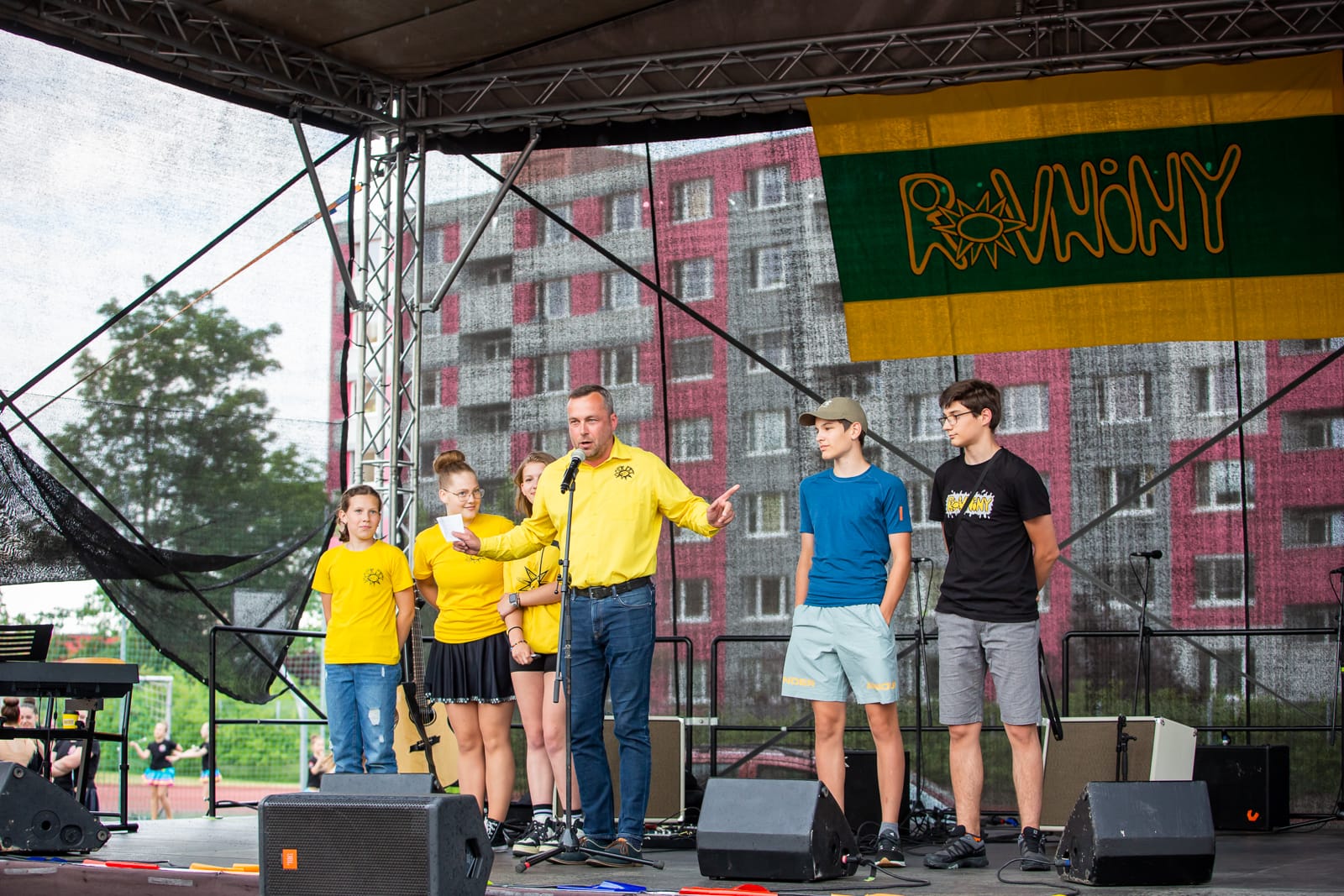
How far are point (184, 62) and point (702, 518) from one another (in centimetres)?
380

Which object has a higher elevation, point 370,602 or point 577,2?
point 577,2

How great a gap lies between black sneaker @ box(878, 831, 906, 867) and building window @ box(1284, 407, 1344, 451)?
3.17 meters

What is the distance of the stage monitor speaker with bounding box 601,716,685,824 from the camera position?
5.04 meters

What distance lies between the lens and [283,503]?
22.2ft

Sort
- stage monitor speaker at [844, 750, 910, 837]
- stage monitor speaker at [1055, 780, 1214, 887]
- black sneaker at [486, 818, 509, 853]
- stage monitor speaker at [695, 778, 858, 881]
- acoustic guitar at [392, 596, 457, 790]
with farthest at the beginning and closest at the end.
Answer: acoustic guitar at [392, 596, 457, 790], stage monitor speaker at [844, 750, 910, 837], black sneaker at [486, 818, 509, 853], stage monitor speaker at [695, 778, 858, 881], stage monitor speaker at [1055, 780, 1214, 887]

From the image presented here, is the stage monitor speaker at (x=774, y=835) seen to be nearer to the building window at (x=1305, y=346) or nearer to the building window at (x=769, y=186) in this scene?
the building window at (x=1305, y=346)

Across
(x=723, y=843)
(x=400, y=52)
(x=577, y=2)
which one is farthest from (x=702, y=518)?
(x=400, y=52)

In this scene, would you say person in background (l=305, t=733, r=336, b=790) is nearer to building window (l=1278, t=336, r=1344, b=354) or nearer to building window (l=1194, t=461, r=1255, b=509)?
building window (l=1194, t=461, r=1255, b=509)

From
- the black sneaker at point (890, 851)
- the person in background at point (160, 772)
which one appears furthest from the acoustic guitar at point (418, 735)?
the person in background at point (160, 772)

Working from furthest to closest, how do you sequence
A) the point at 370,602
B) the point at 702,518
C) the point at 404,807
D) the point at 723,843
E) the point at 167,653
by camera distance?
1. the point at 167,653
2. the point at 370,602
3. the point at 702,518
4. the point at 723,843
5. the point at 404,807

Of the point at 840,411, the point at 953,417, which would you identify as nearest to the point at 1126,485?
the point at 953,417

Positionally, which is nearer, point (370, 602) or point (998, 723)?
point (370, 602)

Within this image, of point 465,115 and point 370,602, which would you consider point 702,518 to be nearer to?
point 370,602

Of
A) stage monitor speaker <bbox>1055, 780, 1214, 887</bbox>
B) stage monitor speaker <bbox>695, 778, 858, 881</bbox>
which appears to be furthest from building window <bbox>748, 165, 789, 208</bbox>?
stage monitor speaker <bbox>1055, 780, 1214, 887</bbox>
